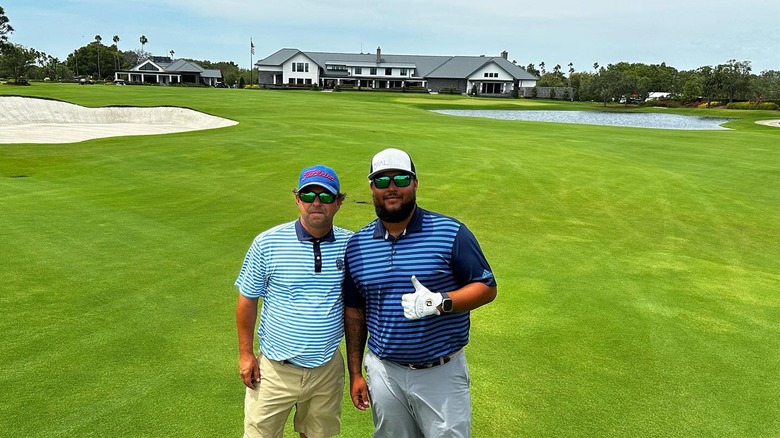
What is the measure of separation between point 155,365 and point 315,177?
3.28 metres

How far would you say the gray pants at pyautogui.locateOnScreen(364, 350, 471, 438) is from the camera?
11.9 ft

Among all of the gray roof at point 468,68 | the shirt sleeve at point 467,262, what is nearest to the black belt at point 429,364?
the shirt sleeve at point 467,262

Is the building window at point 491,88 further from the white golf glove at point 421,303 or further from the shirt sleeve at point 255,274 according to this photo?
the white golf glove at point 421,303

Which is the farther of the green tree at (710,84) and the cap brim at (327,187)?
the green tree at (710,84)

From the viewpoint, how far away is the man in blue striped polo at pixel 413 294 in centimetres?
352

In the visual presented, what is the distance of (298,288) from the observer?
3.82 meters

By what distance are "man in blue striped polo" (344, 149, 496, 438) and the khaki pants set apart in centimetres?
48

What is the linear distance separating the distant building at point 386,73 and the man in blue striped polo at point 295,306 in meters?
105

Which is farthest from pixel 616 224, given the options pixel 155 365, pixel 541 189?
pixel 155 365

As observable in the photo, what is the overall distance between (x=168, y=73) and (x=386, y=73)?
152 feet

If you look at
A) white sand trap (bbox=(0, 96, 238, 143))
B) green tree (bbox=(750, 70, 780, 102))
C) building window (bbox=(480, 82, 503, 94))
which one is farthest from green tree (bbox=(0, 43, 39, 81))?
green tree (bbox=(750, 70, 780, 102))

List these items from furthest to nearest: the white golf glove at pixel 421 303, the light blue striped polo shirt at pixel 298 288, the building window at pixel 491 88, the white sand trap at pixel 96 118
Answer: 1. the building window at pixel 491 88
2. the white sand trap at pixel 96 118
3. the light blue striped polo shirt at pixel 298 288
4. the white golf glove at pixel 421 303

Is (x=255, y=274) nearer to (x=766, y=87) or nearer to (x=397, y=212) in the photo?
(x=397, y=212)

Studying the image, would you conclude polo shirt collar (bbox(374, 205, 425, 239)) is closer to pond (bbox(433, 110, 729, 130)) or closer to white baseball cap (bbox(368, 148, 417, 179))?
white baseball cap (bbox(368, 148, 417, 179))
